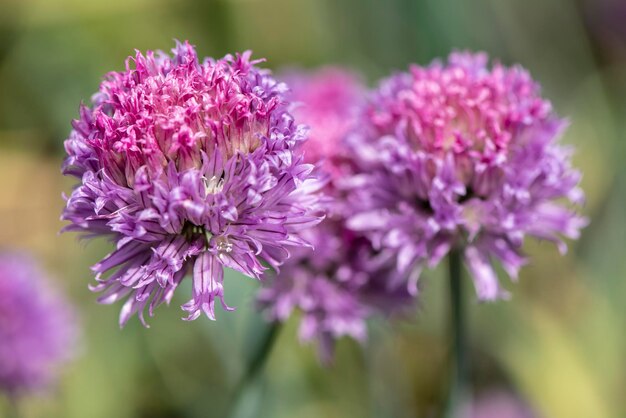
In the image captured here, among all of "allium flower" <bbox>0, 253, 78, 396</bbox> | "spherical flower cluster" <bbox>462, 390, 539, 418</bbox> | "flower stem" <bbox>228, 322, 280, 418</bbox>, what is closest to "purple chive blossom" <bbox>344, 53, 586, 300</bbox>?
"flower stem" <bbox>228, 322, 280, 418</bbox>

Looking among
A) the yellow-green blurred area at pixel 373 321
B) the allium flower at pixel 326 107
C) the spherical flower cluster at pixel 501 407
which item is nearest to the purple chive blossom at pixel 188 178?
the allium flower at pixel 326 107

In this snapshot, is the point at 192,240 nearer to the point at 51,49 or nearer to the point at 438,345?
the point at 438,345

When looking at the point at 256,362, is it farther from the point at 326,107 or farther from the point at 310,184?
the point at 326,107

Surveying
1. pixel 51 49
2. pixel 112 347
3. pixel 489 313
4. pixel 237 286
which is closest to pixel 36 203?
pixel 51 49

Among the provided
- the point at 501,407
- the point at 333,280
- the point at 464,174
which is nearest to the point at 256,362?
the point at 333,280

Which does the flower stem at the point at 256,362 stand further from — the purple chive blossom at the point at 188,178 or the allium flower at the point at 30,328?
the allium flower at the point at 30,328

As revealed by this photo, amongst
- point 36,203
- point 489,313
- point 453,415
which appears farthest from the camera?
point 36,203
